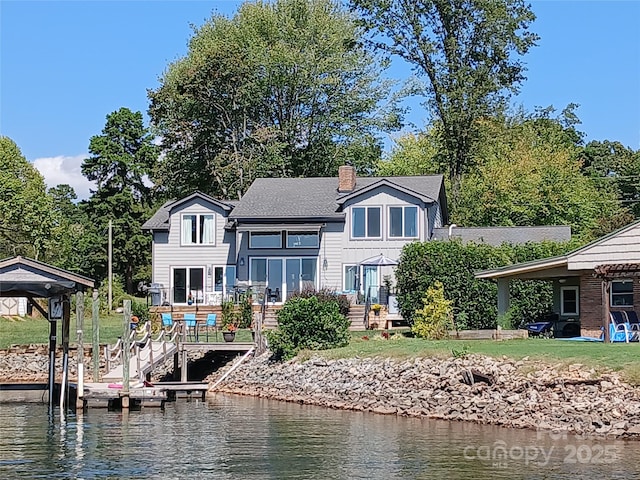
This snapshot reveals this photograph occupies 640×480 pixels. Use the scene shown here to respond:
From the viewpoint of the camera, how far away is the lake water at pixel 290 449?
18.9 metres

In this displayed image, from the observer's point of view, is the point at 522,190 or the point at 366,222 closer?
the point at 366,222

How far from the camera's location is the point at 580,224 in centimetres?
5481

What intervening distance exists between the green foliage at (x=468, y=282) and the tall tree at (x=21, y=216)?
96.0 ft

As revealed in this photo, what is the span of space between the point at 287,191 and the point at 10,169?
2354cm

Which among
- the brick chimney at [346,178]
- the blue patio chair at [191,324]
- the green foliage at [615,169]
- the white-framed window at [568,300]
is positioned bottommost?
the blue patio chair at [191,324]

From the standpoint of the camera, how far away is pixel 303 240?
1825 inches

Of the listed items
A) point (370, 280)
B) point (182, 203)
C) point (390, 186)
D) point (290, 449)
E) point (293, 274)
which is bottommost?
point (290, 449)

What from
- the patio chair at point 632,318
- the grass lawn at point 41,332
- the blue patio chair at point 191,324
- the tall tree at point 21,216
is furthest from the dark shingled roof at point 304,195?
the tall tree at point 21,216

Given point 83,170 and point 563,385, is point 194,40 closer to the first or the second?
point 83,170

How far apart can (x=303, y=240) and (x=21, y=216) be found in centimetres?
2222

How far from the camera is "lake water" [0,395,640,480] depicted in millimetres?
18922

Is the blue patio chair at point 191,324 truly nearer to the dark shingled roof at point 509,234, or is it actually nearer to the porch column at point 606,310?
the dark shingled roof at point 509,234

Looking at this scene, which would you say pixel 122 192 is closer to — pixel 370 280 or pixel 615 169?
pixel 370 280

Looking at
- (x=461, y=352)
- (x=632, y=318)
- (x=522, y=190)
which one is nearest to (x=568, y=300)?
(x=632, y=318)
